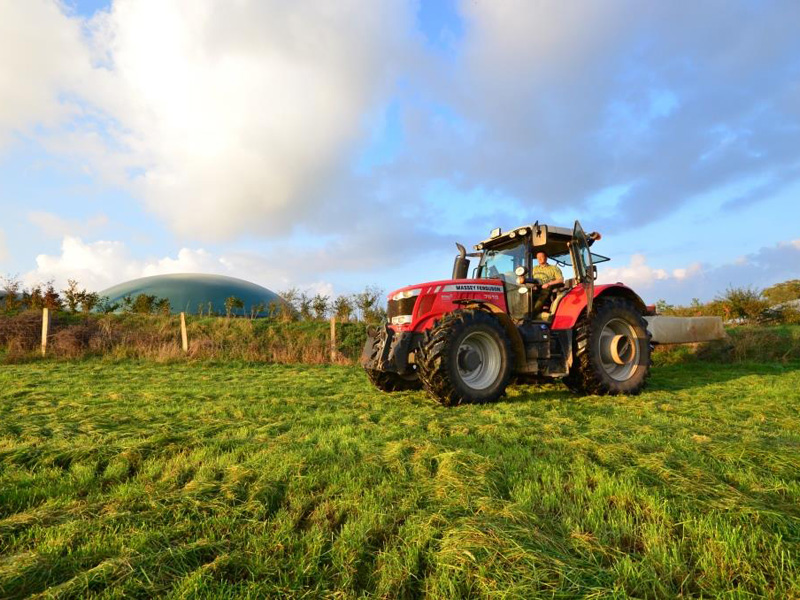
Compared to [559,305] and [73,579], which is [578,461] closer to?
[73,579]

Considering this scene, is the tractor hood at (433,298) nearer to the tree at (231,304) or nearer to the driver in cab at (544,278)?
the driver in cab at (544,278)

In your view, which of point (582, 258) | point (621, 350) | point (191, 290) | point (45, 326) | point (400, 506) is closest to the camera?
point (400, 506)

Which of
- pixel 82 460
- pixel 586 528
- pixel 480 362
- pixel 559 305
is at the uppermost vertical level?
pixel 559 305

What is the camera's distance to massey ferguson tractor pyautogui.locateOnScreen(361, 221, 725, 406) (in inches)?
197

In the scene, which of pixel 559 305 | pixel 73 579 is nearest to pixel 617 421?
pixel 559 305

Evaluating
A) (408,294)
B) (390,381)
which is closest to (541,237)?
A: (408,294)

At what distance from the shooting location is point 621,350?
243 inches

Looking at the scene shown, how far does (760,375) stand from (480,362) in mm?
5374

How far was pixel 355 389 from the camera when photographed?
6367 millimetres

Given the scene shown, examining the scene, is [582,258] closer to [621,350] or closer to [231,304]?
[621,350]

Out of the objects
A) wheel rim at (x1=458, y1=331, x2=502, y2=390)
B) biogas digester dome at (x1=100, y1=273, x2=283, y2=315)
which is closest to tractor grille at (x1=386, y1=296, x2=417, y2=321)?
wheel rim at (x1=458, y1=331, x2=502, y2=390)

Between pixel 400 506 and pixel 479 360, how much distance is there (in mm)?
3434

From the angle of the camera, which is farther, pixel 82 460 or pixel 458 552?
pixel 82 460

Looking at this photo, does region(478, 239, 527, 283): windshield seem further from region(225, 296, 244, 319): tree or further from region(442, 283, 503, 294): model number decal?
region(225, 296, 244, 319): tree
